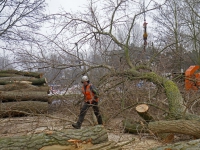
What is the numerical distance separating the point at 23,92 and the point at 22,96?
17 cm

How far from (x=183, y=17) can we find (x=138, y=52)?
11400mm

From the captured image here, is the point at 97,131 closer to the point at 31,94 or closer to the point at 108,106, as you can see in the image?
the point at 108,106

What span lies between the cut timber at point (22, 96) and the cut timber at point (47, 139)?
4594mm

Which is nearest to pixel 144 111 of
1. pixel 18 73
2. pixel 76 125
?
pixel 76 125

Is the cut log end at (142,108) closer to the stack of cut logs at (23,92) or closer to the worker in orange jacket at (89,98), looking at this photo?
the worker in orange jacket at (89,98)

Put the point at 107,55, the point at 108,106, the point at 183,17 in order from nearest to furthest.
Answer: the point at 108,106
the point at 107,55
the point at 183,17

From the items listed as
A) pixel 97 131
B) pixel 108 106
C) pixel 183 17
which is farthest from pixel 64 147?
pixel 183 17

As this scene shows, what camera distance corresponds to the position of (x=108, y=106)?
19.3ft

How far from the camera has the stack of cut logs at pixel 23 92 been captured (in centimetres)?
775

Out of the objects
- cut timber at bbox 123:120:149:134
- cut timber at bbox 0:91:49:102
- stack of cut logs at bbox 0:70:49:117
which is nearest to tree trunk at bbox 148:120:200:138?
cut timber at bbox 123:120:149:134

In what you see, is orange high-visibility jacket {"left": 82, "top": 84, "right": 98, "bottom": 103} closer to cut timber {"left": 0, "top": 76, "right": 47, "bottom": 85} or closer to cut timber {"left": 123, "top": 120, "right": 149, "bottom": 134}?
cut timber {"left": 123, "top": 120, "right": 149, "bottom": 134}

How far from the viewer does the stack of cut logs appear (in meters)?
7.75

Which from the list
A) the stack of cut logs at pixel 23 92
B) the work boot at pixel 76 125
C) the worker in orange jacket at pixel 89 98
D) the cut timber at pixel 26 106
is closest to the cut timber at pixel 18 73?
the stack of cut logs at pixel 23 92

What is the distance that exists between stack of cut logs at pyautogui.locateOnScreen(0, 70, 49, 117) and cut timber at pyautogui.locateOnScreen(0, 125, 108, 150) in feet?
12.8
